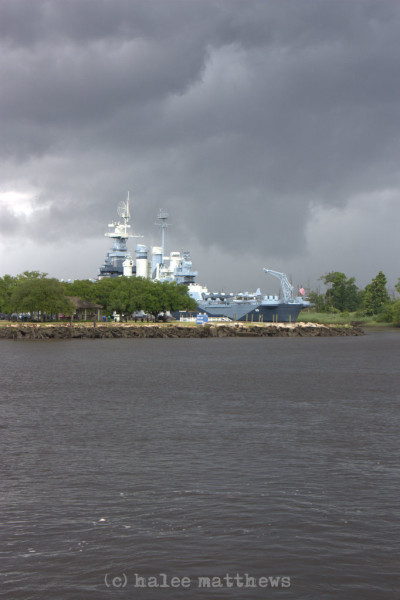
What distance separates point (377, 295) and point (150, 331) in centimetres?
9283

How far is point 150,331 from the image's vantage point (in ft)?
381

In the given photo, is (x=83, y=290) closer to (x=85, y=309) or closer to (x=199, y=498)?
(x=85, y=309)

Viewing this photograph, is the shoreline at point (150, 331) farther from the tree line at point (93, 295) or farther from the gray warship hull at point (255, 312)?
the gray warship hull at point (255, 312)

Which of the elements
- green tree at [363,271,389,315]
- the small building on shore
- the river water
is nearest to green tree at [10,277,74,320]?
the small building on shore

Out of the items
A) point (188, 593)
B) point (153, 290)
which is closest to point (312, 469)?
point (188, 593)

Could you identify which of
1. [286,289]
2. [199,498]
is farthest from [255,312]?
[199,498]

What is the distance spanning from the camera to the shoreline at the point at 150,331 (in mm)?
103688

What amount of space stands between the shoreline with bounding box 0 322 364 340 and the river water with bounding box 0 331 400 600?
72535mm

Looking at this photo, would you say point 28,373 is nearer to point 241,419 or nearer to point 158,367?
point 158,367

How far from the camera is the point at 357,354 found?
244 ft

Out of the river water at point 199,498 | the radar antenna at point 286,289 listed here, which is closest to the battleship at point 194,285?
the radar antenna at point 286,289

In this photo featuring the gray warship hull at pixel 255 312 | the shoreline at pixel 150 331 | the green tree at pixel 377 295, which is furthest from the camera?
the green tree at pixel 377 295

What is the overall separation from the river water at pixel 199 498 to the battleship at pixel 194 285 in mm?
131861

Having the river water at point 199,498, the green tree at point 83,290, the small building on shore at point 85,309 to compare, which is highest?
the green tree at point 83,290
